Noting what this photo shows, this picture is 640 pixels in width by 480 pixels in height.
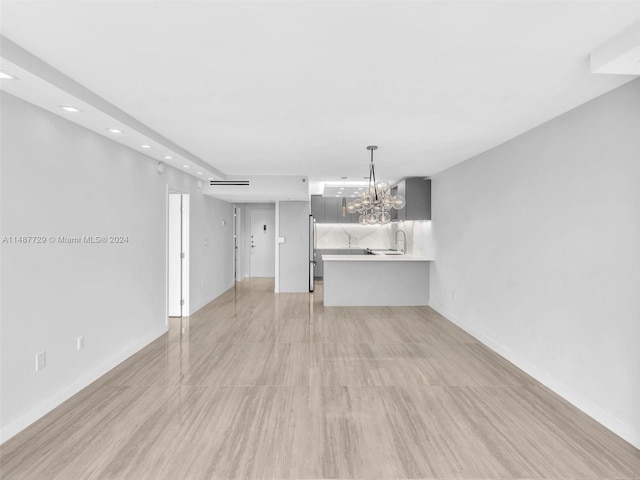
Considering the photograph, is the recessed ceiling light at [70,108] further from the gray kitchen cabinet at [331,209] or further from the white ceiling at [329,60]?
the gray kitchen cabinet at [331,209]

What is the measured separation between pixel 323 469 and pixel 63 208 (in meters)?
2.84

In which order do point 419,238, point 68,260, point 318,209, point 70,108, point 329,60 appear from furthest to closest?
point 318,209 < point 419,238 < point 68,260 < point 70,108 < point 329,60

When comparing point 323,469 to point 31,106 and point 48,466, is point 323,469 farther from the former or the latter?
point 31,106

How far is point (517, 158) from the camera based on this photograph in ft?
13.1

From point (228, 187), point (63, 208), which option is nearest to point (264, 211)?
point (228, 187)

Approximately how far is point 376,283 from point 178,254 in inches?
139

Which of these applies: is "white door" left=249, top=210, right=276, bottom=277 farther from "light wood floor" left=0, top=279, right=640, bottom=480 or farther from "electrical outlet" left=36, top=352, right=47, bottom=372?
"electrical outlet" left=36, top=352, right=47, bottom=372

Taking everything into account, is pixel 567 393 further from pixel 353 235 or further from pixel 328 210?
pixel 353 235

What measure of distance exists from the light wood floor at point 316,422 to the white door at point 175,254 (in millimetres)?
1634

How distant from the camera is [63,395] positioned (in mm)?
3074

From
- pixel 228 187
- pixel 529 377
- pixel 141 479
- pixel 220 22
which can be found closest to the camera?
pixel 220 22

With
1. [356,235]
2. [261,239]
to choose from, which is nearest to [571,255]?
[356,235]

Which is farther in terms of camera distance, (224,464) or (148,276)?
(148,276)

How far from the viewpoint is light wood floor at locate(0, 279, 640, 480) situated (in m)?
2.25
